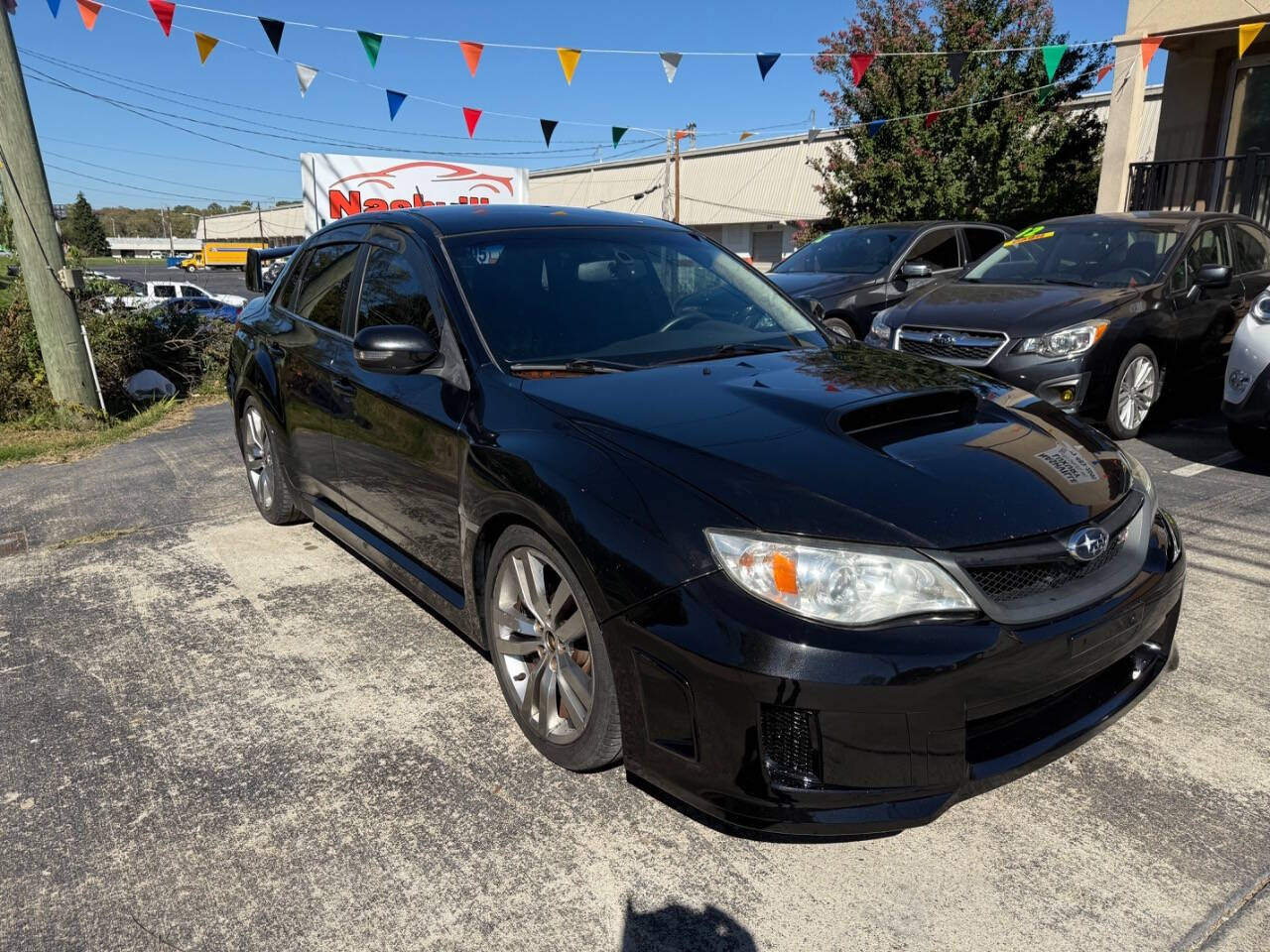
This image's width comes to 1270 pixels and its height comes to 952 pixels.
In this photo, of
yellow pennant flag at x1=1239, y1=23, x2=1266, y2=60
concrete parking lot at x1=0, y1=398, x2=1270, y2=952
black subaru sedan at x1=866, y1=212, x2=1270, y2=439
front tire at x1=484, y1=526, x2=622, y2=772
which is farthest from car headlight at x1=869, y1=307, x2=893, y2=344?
yellow pennant flag at x1=1239, y1=23, x2=1266, y2=60

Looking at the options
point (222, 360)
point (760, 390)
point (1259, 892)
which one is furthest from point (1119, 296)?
point (222, 360)

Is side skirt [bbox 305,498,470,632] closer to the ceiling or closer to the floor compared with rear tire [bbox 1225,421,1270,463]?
closer to the ceiling

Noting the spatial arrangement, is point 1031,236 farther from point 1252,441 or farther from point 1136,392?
point 1252,441

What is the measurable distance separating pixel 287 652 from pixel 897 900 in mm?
2530

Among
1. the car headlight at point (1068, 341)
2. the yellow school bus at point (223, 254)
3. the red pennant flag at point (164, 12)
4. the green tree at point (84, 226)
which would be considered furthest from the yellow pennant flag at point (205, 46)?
the yellow school bus at point (223, 254)

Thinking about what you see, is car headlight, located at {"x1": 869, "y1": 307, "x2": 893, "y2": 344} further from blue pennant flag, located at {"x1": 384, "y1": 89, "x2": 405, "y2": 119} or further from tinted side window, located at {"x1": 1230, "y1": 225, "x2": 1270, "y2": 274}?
blue pennant flag, located at {"x1": 384, "y1": 89, "x2": 405, "y2": 119}

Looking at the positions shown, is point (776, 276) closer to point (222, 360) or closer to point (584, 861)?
point (222, 360)

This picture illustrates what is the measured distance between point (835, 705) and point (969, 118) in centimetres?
1575

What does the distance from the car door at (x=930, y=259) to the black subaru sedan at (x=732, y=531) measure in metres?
6.06

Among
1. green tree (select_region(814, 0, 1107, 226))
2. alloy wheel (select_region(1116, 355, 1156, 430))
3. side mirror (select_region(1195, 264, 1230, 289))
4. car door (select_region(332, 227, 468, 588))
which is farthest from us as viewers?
green tree (select_region(814, 0, 1107, 226))

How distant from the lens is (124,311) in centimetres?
1072

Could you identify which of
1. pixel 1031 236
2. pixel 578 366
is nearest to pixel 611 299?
pixel 578 366

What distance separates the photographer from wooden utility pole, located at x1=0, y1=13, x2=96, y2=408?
26.9ft

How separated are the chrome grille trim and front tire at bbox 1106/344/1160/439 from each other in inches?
34.1
